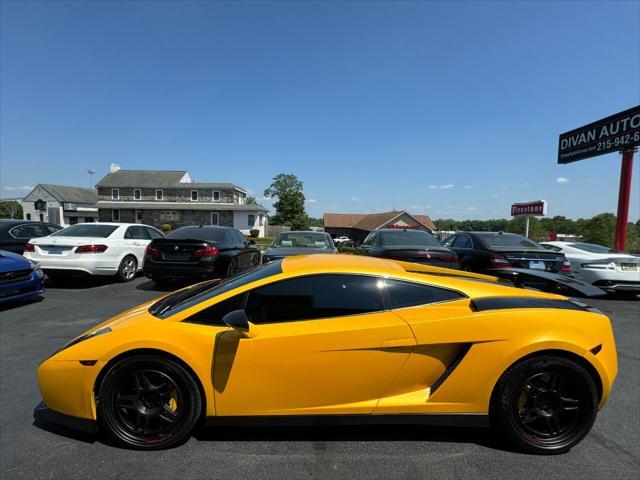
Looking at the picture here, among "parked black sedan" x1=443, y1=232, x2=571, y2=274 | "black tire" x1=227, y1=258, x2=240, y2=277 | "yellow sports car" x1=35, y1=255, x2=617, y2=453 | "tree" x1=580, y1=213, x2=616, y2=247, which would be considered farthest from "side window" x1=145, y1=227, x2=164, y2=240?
"tree" x1=580, y1=213, x2=616, y2=247

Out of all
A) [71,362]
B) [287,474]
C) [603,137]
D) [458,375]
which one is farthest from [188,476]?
[603,137]

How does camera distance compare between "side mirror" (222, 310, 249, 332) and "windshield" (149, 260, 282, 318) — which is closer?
"side mirror" (222, 310, 249, 332)

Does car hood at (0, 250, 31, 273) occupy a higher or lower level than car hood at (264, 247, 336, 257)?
lower

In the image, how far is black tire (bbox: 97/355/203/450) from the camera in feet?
7.12

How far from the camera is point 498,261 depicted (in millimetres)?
6910

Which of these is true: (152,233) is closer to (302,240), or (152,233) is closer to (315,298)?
(302,240)

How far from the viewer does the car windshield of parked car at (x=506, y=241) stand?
23.9 ft

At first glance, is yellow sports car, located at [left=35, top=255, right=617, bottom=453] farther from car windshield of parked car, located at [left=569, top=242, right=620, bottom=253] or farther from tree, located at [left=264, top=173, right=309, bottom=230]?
tree, located at [left=264, top=173, right=309, bottom=230]

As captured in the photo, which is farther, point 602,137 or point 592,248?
point 602,137

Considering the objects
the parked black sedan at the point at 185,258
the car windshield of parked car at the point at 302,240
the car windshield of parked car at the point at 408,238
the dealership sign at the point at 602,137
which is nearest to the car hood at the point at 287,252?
the car windshield of parked car at the point at 302,240

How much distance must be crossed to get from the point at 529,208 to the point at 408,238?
20.8 m

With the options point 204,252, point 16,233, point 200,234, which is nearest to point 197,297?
point 204,252

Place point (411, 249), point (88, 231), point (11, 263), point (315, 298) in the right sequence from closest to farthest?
point (315, 298) < point (11, 263) < point (411, 249) < point (88, 231)

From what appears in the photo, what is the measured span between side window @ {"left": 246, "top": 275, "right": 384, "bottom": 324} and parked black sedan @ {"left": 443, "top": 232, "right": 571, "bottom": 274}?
4976 millimetres
